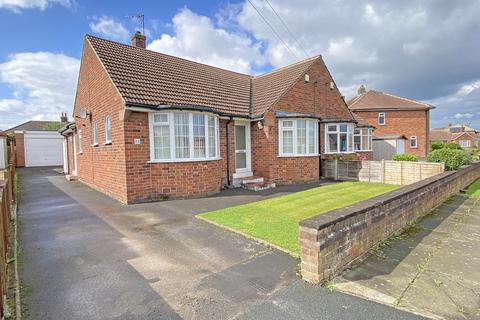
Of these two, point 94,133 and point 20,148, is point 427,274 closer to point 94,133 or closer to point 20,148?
point 94,133

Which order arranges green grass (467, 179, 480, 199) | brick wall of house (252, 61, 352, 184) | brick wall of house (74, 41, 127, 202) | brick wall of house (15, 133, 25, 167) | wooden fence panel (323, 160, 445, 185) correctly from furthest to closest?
brick wall of house (15, 133, 25, 167) < brick wall of house (252, 61, 352, 184) < wooden fence panel (323, 160, 445, 185) < green grass (467, 179, 480, 199) < brick wall of house (74, 41, 127, 202)

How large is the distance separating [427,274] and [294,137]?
9.53 metres

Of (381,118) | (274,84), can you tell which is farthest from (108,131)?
(381,118)

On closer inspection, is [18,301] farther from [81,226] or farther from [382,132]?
[382,132]

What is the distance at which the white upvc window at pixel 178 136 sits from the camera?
930 centimetres

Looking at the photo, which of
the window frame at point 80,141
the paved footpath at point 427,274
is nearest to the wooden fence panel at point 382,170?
the paved footpath at point 427,274

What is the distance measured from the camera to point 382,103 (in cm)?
3145

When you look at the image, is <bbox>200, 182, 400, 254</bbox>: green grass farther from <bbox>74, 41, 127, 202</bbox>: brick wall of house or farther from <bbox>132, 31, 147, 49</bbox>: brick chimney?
<bbox>132, 31, 147, 49</bbox>: brick chimney

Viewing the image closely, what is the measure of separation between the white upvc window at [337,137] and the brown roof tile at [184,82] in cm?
359

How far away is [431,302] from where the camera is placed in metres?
3.13

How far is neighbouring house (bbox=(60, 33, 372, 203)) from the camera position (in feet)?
30.4

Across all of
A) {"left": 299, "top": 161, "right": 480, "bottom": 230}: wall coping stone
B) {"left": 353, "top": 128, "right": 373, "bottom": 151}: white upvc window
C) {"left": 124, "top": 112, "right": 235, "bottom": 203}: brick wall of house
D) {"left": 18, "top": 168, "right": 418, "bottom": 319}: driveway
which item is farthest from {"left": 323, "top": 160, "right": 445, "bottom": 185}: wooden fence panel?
{"left": 18, "top": 168, "right": 418, "bottom": 319}: driveway

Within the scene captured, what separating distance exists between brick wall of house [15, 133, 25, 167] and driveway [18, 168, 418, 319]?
2636 cm

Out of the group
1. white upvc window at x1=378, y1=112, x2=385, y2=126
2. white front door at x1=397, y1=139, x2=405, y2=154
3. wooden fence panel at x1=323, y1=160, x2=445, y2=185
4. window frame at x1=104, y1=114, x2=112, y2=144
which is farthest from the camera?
white upvc window at x1=378, y1=112, x2=385, y2=126
